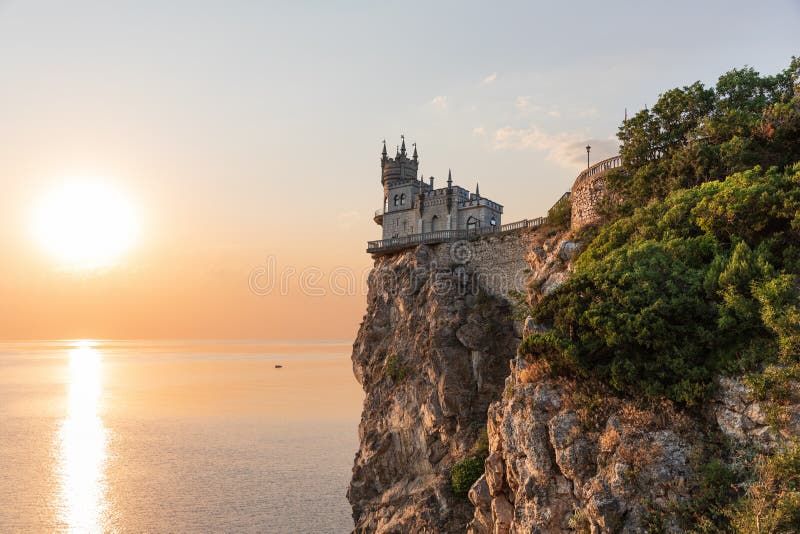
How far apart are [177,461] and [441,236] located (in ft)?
111

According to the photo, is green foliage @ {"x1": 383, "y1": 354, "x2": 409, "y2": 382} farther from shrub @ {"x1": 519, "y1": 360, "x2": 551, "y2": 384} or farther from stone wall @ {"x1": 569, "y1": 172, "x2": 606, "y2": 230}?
shrub @ {"x1": 519, "y1": 360, "x2": 551, "y2": 384}

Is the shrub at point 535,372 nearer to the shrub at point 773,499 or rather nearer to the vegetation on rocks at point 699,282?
the vegetation on rocks at point 699,282

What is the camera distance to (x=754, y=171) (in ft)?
64.4

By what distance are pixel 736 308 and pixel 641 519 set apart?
6.43m

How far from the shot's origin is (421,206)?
150ft

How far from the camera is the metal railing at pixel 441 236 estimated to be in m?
36.8

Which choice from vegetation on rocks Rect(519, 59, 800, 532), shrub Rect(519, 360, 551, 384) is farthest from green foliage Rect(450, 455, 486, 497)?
vegetation on rocks Rect(519, 59, 800, 532)

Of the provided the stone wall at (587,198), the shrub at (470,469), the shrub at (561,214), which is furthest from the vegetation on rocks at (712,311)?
the shrub at (470,469)

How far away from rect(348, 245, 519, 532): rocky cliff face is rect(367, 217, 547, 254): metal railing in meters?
1.31

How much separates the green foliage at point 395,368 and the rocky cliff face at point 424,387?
0.07 metres

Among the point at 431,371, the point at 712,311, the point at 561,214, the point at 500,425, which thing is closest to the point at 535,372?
the point at 500,425

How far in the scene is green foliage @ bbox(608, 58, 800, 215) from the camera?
73.0 feet

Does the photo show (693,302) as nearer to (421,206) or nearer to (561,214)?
(561,214)

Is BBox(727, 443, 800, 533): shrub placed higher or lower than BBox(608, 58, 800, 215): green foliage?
lower
